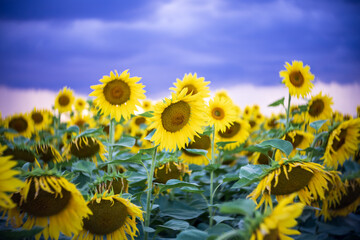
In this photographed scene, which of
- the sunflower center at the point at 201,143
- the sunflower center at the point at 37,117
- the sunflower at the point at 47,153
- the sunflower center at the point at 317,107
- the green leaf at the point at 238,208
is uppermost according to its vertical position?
the sunflower center at the point at 317,107

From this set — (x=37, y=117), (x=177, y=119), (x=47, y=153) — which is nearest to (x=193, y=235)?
(x=177, y=119)

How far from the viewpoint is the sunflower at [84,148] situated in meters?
3.27

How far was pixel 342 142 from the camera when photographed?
2832 millimetres

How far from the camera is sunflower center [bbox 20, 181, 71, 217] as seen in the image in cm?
164

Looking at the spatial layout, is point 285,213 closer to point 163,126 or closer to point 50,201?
point 50,201

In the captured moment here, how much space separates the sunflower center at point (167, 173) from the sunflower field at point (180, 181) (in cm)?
1

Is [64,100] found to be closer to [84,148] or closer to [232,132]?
[84,148]

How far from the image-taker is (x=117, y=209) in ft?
6.41

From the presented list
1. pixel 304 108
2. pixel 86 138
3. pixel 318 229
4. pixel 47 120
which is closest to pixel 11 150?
pixel 86 138

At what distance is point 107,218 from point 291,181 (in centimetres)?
125

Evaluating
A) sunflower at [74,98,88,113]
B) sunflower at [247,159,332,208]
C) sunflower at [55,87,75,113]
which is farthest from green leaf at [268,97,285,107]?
sunflower at [74,98,88,113]

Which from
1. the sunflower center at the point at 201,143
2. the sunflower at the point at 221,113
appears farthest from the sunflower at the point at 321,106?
the sunflower center at the point at 201,143

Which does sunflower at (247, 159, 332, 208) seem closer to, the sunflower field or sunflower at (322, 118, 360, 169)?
the sunflower field

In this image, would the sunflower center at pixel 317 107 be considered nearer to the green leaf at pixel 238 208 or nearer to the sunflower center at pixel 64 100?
the green leaf at pixel 238 208
